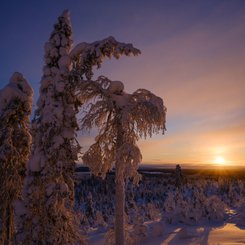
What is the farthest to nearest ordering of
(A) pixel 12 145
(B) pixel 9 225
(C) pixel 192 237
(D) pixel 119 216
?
(C) pixel 192 237
(D) pixel 119 216
(A) pixel 12 145
(B) pixel 9 225

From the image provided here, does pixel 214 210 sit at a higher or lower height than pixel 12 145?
lower

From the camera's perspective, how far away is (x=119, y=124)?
11.5m

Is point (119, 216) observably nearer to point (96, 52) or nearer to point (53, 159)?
point (53, 159)

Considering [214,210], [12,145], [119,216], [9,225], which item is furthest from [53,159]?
[214,210]

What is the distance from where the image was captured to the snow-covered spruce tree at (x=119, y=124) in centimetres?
1095

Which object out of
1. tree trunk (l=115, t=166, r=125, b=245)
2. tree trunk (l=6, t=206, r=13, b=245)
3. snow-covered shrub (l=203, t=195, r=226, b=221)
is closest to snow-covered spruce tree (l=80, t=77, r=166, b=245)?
tree trunk (l=115, t=166, r=125, b=245)

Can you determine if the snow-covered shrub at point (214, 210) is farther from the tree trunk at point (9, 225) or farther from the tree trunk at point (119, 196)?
the tree trunk at point (9, 225)

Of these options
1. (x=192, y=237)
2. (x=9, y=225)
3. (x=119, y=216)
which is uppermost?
(x=119, y=216)

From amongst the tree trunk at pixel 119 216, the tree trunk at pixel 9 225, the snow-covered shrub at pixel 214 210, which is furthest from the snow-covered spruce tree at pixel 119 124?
the snow-covered shrub at pixel 214 210

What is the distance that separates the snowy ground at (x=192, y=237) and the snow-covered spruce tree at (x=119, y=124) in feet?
15.3

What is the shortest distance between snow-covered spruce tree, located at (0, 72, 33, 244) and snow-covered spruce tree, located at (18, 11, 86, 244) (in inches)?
48.5

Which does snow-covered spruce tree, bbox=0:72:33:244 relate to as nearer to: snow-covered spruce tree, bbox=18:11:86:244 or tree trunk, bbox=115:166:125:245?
snow-covered spruce tree, bbox=18:11:86:244

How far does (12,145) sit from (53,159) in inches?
87.9

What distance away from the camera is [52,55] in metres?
10.2
